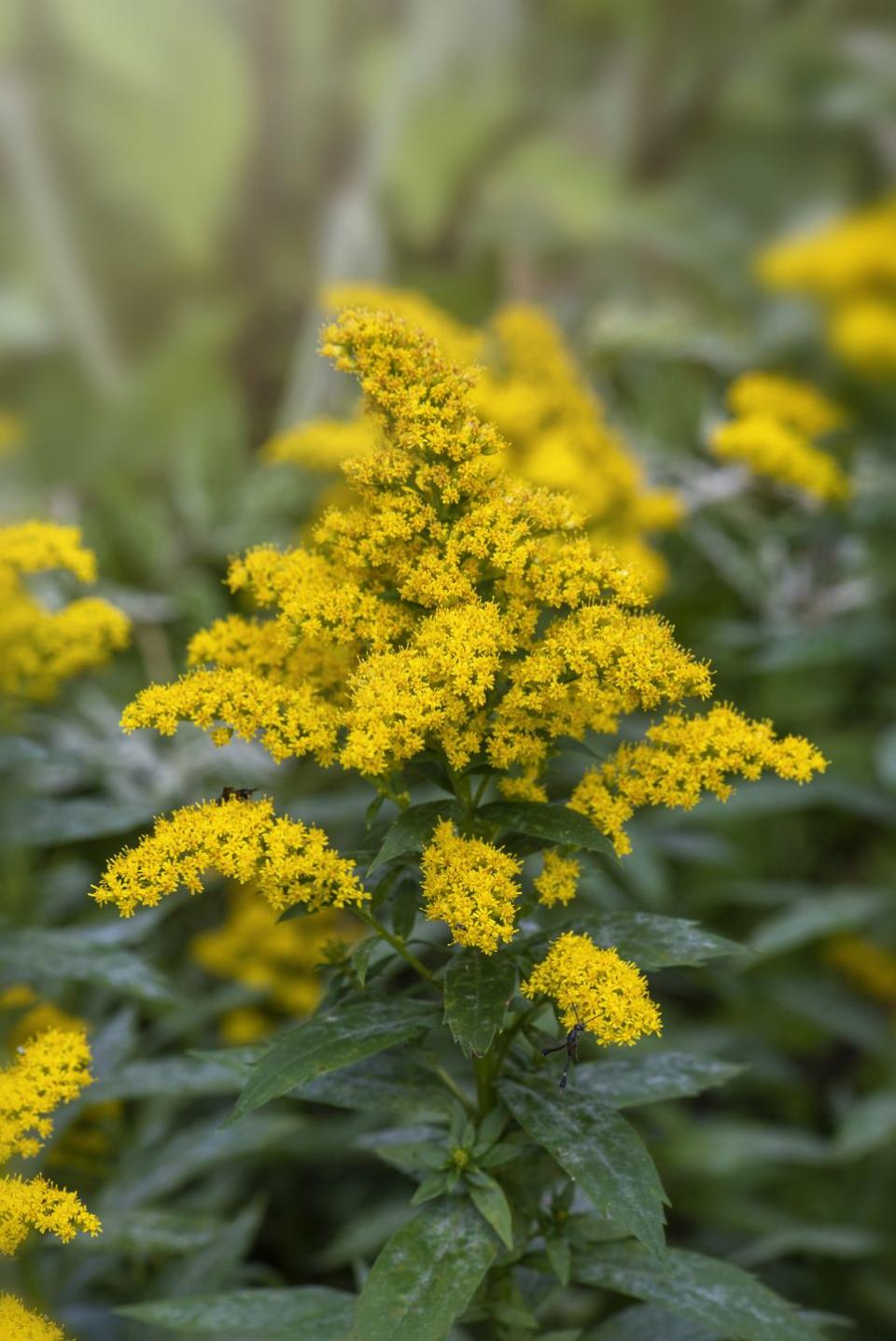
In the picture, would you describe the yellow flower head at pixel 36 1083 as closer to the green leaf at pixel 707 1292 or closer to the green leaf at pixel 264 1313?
the green leaf at pixel 264 1313

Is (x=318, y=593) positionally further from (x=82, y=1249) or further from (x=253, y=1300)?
(x=82, y=1249)

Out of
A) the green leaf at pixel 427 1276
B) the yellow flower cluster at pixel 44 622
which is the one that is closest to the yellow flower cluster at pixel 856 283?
the yellow flower cluster at pixel 44 622

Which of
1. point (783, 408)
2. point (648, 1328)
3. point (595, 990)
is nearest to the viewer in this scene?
point (595, 990)

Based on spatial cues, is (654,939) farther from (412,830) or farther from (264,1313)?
(264,1313)

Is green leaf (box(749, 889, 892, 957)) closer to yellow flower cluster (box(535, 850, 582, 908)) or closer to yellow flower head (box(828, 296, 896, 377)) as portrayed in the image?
yellow flower cluster (box(535, 850, 582, 908))

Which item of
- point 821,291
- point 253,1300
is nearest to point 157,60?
point 821,291

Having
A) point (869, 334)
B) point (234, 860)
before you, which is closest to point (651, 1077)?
point (234, 860)
